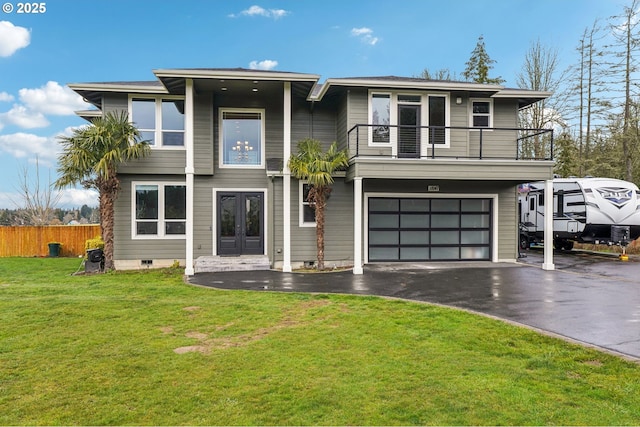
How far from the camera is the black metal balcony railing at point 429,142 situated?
1264 cm

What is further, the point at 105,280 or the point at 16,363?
the point at 105,280

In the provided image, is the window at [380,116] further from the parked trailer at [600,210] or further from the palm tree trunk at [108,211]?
the palm tree trunk at [108,211]

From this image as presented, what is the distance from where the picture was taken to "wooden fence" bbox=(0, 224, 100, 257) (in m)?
18.3

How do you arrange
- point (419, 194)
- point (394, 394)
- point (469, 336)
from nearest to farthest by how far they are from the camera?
point (394, 394) → point (469, 336) → point (419, 194)

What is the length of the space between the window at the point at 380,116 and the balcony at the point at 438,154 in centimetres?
3

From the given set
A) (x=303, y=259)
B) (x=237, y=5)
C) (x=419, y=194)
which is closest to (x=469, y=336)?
(x=303, y=259)

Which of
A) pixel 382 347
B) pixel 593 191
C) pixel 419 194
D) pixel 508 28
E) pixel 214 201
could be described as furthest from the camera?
pixel 508 28

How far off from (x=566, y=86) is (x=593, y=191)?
11.2m

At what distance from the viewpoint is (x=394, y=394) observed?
377cm

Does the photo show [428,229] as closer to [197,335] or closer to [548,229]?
[548,229]

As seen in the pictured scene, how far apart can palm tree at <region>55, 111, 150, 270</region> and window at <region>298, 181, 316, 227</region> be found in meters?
4.99

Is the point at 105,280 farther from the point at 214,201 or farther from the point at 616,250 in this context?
the point at 616,250

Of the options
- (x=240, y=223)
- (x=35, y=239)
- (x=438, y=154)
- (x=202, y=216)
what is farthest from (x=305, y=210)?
(x=35, y=239)

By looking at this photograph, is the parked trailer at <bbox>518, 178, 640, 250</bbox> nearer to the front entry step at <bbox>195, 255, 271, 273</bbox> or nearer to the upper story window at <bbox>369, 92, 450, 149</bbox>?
the upper story window at <bbox>369, 92, 450, 149</bbox>
